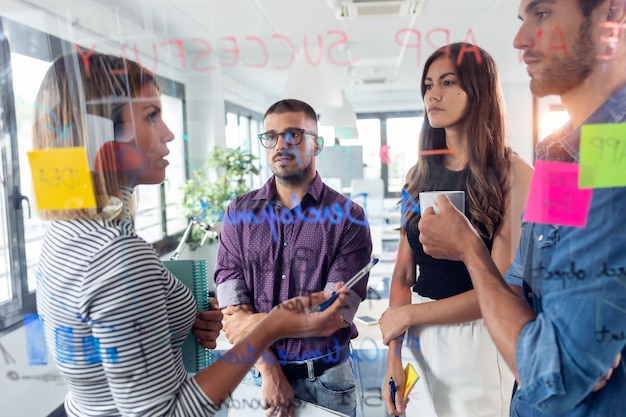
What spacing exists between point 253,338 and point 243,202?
0.75 feet

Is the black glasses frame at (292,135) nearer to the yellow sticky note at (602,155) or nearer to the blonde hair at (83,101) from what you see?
the blonde hair at (83,101)

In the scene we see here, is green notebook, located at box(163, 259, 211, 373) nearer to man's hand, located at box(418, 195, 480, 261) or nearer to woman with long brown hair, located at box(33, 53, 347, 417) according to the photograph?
woman with long brown hair, located at box(33, 53, 347, 417)

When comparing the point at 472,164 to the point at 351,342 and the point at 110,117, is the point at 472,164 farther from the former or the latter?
the point at 110,117

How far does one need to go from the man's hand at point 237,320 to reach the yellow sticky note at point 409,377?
267 mm

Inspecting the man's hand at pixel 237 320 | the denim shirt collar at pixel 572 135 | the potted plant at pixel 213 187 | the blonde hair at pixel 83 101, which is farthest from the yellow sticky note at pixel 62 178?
the denim shirt collar at pixel 572 135

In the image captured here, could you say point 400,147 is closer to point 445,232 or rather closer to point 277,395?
point 445,232

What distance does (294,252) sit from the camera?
72 centimetres

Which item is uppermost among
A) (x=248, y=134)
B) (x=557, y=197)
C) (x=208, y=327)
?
(x=248, y=134)

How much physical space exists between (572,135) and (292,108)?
40 centimetres

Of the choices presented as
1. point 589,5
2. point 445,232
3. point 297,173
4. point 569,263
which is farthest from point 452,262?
point 589,5

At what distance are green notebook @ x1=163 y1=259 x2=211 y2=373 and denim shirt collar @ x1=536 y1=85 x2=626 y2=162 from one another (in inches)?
21.8

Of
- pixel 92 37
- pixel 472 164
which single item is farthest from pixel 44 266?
pixel 472 164

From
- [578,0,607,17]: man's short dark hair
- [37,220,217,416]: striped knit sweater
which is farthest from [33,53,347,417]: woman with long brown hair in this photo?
[578,0,607,17]: man's short dark hair

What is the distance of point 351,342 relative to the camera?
75 cm
